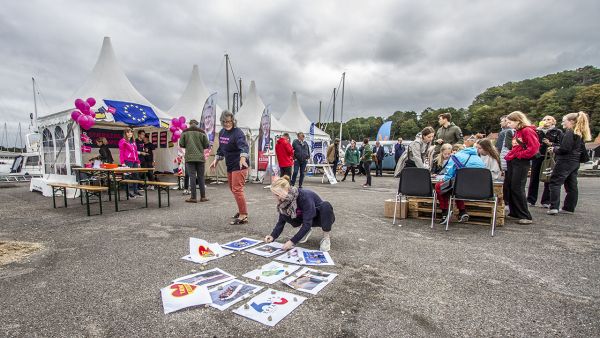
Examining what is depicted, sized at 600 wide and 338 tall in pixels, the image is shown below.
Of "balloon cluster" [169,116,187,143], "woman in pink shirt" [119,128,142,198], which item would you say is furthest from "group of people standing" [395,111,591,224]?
"balloon cluster" [169,116,187,143]

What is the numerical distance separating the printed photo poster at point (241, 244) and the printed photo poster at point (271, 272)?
70 cm

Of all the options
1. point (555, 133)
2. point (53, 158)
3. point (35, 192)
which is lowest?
point (35, 192)

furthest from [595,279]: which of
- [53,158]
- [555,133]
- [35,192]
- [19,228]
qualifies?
[35,192]

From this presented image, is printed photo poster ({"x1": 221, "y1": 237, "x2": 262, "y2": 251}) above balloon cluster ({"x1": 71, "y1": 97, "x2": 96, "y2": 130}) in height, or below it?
below

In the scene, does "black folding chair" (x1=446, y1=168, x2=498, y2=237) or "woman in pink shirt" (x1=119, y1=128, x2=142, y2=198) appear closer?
"black folding chair" (x1=446, y1=168, x2=498, y2=237)

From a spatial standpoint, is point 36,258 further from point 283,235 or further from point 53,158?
point 53,158

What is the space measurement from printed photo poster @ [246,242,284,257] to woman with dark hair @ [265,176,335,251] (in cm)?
17

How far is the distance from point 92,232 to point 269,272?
10.3ft

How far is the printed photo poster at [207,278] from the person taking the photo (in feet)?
8.42

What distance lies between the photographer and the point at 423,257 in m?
3.29

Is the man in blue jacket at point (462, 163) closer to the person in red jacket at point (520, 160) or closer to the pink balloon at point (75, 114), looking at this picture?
the person in red jacket at point (520, 160)

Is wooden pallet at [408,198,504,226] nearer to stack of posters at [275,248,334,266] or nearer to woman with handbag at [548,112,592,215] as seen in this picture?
woman with handbag at [548,112,592,215]

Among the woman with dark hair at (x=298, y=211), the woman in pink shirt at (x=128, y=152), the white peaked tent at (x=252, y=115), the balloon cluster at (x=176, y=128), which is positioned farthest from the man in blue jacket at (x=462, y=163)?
the white peaked tent at (x=252, y=115)

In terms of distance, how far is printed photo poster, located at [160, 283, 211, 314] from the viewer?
7.12 ft
